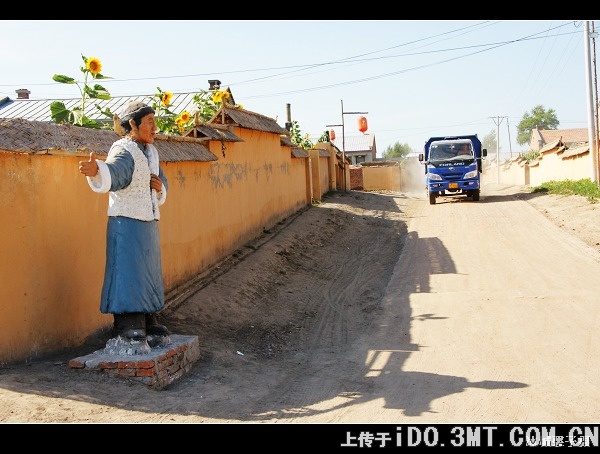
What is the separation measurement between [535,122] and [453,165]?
87758 millimetres

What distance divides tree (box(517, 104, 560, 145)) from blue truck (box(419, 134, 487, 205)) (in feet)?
269

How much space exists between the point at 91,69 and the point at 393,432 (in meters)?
5.94

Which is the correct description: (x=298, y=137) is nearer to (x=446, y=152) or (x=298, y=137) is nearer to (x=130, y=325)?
(x=446, y=152)

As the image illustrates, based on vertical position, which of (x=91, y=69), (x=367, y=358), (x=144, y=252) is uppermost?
(x=91, y=69)

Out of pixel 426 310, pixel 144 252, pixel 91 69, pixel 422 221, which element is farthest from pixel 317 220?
pixel 144 252

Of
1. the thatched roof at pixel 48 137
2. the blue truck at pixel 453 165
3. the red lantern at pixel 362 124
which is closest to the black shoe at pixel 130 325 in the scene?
the thatched roof at pixel 48 137

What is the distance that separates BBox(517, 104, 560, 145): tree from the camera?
106 metres

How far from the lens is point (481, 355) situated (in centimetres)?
732

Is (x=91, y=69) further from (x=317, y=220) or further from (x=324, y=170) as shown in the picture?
(x=324, y=170)

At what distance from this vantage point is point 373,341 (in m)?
8.37

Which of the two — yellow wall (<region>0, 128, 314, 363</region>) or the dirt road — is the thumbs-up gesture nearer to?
yellow wall (<region>0, 128, 314, 363</region>)

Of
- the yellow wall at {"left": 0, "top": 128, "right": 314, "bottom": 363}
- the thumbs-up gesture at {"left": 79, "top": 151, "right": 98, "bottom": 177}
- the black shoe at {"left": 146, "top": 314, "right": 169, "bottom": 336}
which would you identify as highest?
the thumbs-up gesture at {"left": 79, "top": 151, "right": 98, "bottom": 177}

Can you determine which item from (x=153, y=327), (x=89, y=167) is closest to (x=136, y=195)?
(x=89, y=167)

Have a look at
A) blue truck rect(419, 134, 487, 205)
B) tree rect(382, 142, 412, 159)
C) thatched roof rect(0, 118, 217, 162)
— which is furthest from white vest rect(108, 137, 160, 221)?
tree rect(382, 142, 412, 159)
